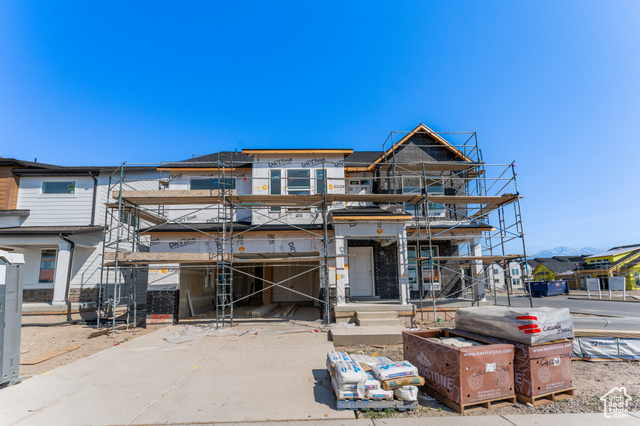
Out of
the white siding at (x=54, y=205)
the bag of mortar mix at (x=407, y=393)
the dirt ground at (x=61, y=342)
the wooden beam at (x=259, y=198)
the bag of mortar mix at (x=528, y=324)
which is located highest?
the white siding at (x=54, y=205)

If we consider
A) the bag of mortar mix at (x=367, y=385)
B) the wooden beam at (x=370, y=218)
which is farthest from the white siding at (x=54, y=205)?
the bag of mortar mix at (x=367, y=385)

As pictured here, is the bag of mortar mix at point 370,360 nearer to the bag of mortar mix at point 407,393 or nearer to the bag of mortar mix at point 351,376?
the bag of mortar mix at point 351,376

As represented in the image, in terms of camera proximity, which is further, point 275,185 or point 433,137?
point 433,137

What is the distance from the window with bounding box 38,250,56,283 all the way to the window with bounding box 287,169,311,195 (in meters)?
10.9

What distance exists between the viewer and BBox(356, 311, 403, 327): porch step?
1062 centimetres

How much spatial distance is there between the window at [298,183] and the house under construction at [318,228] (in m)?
0.05

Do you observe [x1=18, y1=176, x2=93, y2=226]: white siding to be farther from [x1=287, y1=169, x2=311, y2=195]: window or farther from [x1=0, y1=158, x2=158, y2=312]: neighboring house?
[x1=287, y1=169, x2=311, y2=195]: window

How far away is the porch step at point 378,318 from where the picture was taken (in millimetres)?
10625

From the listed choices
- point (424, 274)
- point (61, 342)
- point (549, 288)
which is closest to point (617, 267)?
point (549, 288)

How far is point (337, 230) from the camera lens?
12086mm

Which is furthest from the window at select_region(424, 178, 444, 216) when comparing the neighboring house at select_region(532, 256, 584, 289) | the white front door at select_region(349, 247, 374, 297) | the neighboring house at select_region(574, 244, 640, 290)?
the neighboring house at select_region(532, 256, 584, 289)

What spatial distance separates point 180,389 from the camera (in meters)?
5.36

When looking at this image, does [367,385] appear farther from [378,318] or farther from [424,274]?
[424,274]

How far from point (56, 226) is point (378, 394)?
17.3 meters
